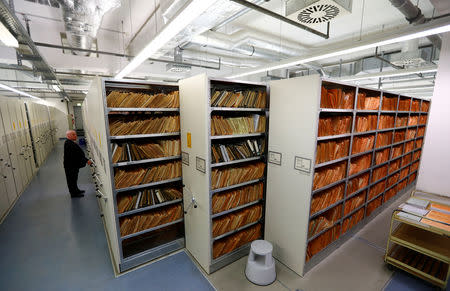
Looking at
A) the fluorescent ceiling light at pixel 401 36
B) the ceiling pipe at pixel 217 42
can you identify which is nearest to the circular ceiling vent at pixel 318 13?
the fluorescent ceiling light at pixel 401 36

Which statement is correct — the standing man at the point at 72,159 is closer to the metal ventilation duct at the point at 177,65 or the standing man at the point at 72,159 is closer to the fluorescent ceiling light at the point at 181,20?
the metal ventilation duct at the point at 177,65

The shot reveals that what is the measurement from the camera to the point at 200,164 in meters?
2.37

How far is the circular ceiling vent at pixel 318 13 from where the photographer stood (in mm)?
2035

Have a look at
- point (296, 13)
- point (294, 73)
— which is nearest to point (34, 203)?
point (296, 13)

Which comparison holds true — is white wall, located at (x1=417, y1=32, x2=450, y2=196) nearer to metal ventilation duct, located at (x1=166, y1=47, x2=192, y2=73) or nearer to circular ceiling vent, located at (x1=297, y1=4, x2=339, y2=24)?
circular ceiling vent, located at (x1=297, y1=4, x2=339, y2=24)

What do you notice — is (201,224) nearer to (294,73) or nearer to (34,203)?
(34,203)

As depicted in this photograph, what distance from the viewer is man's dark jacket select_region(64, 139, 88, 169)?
4410 mm

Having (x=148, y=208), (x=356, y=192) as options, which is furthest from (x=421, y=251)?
(x=148, y=208)

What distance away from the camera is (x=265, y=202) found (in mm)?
2914

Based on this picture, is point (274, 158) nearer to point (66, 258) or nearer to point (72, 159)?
point (66, 258)

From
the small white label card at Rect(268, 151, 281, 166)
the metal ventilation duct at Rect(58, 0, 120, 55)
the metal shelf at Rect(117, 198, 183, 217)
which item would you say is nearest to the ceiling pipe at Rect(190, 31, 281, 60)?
A: the metal ventilation duct at Rect(58, 0, 120, 55)

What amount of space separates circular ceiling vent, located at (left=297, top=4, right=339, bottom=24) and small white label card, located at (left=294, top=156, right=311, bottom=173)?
1.60m

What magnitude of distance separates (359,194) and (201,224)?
2.76m

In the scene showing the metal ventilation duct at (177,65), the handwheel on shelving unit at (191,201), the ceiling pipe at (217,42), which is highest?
the ceiling pipe at (217,42)
